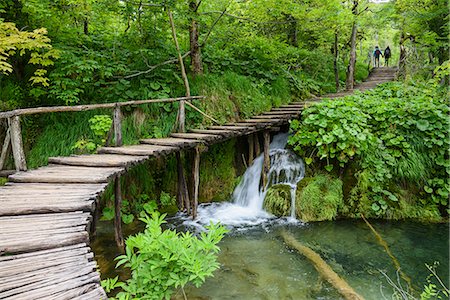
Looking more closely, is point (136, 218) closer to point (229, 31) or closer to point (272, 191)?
point (272, 191)

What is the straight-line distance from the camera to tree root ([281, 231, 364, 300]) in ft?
15.5

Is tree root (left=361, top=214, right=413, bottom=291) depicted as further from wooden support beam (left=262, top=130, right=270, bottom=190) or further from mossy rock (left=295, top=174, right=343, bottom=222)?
wooden support beam (left=262, top=130, right=270, bottom=190)

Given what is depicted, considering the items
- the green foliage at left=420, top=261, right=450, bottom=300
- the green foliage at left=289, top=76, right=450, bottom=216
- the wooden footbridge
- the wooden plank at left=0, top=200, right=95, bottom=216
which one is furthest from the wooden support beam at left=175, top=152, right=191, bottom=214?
the green foliage at left=420, top=261, right=450, bottom=300

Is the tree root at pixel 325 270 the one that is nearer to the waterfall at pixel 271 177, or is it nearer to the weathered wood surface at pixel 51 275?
the waterfall at pixel 271 177

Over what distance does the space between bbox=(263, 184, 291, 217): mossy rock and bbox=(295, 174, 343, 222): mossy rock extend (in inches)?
9.5

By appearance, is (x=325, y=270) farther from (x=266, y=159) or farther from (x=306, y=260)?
(x=266, y=159)

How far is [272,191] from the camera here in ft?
26.7

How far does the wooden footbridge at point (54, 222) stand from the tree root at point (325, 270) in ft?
10.4

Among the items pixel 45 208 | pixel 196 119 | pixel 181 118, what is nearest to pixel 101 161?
pixel 45 208

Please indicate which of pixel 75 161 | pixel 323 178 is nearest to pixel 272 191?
pixel 323 178

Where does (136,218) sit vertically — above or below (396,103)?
below

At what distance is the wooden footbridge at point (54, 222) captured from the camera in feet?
6.82

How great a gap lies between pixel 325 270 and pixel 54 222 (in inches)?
170

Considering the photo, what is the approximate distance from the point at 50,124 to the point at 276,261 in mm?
6178
